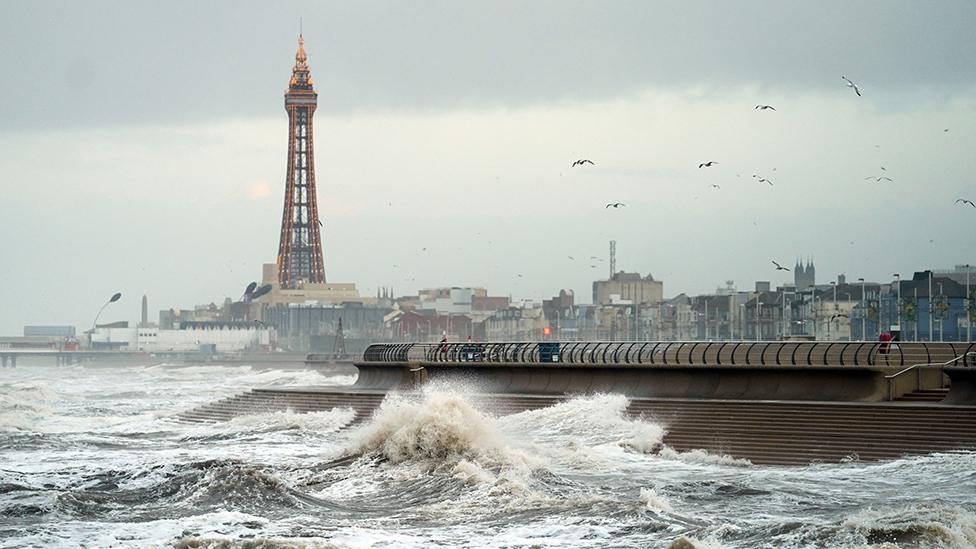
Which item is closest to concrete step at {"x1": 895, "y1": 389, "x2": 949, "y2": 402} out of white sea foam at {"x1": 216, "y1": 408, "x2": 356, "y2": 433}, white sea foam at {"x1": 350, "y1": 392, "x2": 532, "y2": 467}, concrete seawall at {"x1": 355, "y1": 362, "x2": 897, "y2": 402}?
concrete seawall at {"x1": 355, "y1": 362, "x2": 897, "y2": 402}

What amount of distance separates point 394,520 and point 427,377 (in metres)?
13.7

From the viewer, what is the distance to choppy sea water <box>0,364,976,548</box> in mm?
14727

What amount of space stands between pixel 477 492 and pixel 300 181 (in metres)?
145

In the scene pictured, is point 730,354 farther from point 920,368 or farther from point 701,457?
point 701,457

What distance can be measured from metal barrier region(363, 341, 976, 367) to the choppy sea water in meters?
2.45

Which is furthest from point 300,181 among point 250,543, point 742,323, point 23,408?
point 250,543

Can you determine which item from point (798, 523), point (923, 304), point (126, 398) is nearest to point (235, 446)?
point (798, 523)

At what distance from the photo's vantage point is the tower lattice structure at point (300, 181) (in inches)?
6284

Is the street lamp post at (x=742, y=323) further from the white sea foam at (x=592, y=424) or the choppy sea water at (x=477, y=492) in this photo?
the choppy sea water at (x=477, y=492)

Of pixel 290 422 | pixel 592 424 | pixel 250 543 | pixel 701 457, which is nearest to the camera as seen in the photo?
pixel 250 543

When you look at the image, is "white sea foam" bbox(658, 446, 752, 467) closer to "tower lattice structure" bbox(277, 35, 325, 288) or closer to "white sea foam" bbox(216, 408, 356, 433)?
"white sea foam" bbox(216, 408, 356, 433)

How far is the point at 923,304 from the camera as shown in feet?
256

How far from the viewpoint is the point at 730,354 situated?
91.8ft

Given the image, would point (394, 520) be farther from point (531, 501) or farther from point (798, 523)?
point (798, 523)
